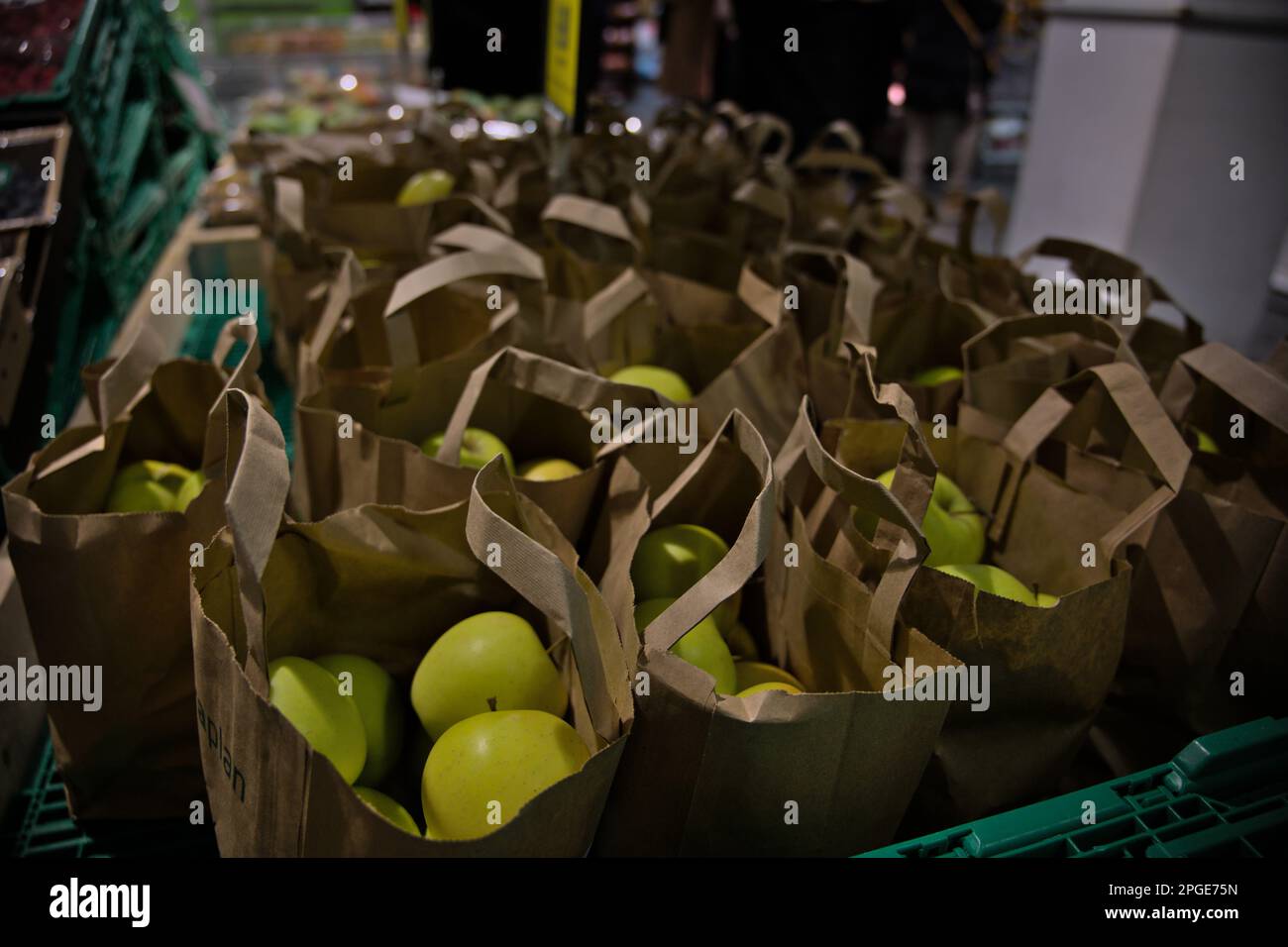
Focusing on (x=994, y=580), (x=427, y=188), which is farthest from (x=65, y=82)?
(x=994, y=580)

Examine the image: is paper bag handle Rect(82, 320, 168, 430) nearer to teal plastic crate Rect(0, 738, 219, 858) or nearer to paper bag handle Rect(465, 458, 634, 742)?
teal plastic crate Rect(0, 738, 219, 858)

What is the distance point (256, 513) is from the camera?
722mm

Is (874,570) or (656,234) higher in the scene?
(656,234)

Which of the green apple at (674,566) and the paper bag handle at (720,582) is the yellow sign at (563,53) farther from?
the paper bag handle at (720,582)

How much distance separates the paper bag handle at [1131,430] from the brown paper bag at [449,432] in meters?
0.47

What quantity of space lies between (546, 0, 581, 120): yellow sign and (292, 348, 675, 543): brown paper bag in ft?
2.31

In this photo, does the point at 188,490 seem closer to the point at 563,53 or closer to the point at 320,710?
the point at 320,710

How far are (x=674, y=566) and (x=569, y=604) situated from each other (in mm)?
331

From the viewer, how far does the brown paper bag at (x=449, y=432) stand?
1.01 m

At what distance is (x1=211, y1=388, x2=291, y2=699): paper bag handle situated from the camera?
2.31 feet
